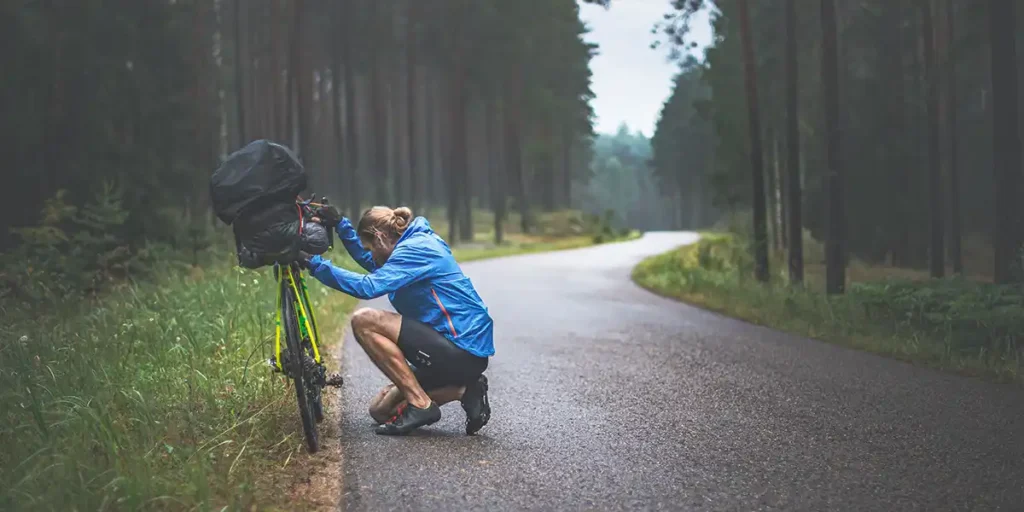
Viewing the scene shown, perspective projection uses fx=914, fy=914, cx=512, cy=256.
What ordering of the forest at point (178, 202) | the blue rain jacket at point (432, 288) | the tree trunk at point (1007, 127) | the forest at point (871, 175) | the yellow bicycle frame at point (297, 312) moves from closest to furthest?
1. the forest at point (178, 202)
2. the yellow bicycle frame at point (297, 312)
3. the blue rain jacket at point (432, 288)
4. the forest at point (871, 175)
5. the tree trunk at point (1007, 127)

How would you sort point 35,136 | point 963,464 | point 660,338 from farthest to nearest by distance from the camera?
point 35,136, point 660,338, point 963,464

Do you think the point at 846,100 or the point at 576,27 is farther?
the point at 576,27

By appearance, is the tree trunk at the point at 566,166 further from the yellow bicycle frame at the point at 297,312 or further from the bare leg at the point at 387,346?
the yellow bicycle frame at the point at 297,312

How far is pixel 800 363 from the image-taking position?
31.3ft

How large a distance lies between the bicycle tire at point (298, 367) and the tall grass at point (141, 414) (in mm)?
149

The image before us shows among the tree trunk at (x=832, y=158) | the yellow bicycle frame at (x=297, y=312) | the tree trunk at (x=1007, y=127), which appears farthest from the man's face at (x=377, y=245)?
the tree trunk at (x=1007, y=127)

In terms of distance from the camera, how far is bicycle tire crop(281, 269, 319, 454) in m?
5.36

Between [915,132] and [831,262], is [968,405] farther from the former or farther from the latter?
[915,132]

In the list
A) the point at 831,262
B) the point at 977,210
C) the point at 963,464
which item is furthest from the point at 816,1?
the point at 963,464

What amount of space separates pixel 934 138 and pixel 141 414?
24.6 meters

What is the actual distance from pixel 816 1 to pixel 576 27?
35.7 metres

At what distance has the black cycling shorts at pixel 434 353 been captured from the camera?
6039 mm

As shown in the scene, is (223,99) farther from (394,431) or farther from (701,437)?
(701,437)

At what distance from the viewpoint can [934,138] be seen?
25.4 meters
